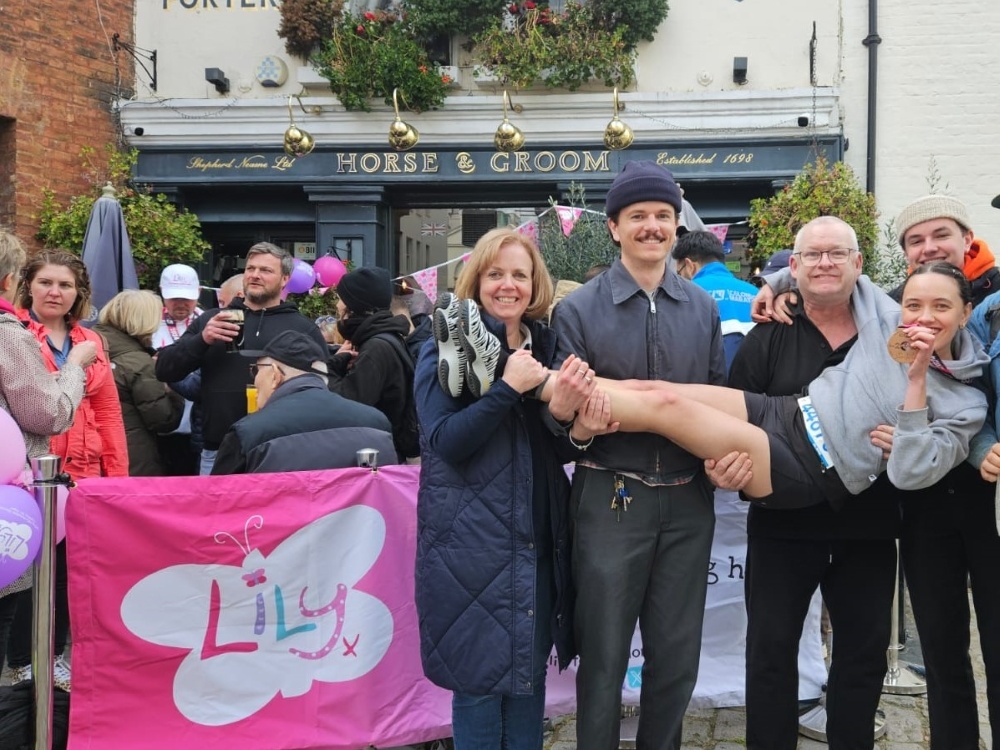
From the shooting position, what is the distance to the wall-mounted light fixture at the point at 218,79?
10055mm

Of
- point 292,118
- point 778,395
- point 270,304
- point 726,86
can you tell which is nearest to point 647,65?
point 726,86

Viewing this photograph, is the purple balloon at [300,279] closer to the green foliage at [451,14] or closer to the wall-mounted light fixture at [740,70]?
the green foliage at [451,14]

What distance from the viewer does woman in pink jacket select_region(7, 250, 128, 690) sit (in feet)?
12.6

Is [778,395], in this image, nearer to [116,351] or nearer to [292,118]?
[116,351]

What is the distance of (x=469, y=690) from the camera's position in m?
2.61

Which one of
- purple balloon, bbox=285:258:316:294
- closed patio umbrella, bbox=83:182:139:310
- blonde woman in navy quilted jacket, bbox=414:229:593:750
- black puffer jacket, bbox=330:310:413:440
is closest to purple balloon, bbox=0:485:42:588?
blonde woman in navy quilted jacket, bbox=414:229:593:750

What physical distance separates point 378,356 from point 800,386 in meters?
2.36

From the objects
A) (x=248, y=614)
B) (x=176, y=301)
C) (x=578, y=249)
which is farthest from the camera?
(x=578, y=249)

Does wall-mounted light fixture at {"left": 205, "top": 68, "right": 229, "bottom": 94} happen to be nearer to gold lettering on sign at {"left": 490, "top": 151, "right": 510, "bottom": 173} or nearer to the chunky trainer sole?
gold lettering on sign at {"left": 490, "top": 151, "right": 510, "bottom": 173}

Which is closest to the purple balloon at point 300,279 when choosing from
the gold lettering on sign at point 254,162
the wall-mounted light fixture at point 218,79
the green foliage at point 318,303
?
the green foliage at point 318,303

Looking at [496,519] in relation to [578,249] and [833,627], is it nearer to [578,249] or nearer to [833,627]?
[833,627]

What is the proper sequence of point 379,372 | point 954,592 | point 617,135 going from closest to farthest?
point 954,592, point 379,372, point 617,135

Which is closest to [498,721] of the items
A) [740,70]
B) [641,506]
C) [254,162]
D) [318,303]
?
[641,506]

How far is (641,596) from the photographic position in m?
2.72
